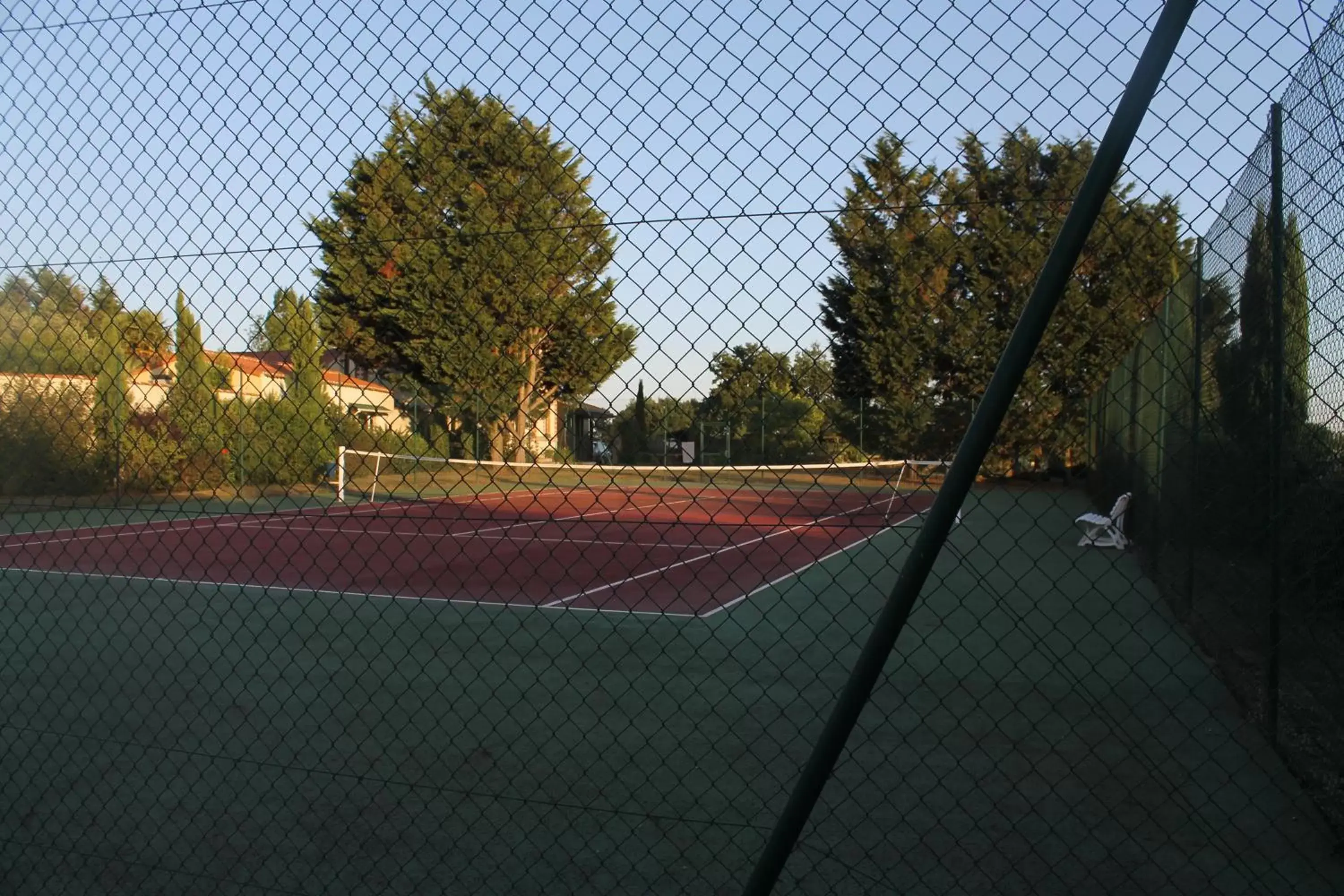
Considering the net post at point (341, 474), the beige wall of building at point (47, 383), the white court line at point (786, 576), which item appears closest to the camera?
the beige wall of building at point (47, 383)

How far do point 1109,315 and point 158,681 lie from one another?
470 centimetres

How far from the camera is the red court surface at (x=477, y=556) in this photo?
792 cm

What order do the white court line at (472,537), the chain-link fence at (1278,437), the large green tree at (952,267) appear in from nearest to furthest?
the large green tree at (952,267), the chain-link fence at (1278,437), the white court line at (472,537)

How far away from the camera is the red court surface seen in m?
7.92

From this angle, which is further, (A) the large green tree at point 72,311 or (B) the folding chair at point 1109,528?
(B) the folding chair at point 1109,528

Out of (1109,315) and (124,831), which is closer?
(1109,315)

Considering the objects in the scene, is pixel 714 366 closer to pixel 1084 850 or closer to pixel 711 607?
pixel 1084 850

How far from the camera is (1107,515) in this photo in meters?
12.7

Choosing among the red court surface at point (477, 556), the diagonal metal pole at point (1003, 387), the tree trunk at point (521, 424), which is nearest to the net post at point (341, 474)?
the red court surface at point (477, 556)

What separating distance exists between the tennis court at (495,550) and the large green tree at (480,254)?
89 centimetres

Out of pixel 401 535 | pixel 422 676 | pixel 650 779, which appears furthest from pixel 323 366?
pixel 401 535

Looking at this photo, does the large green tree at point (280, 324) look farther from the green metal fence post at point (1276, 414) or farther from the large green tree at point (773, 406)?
the green metal fence post at point (1276, 414)

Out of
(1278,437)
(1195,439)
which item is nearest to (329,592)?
(1195,439)

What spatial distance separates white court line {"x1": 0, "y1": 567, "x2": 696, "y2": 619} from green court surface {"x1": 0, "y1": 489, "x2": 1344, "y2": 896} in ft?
1.43
